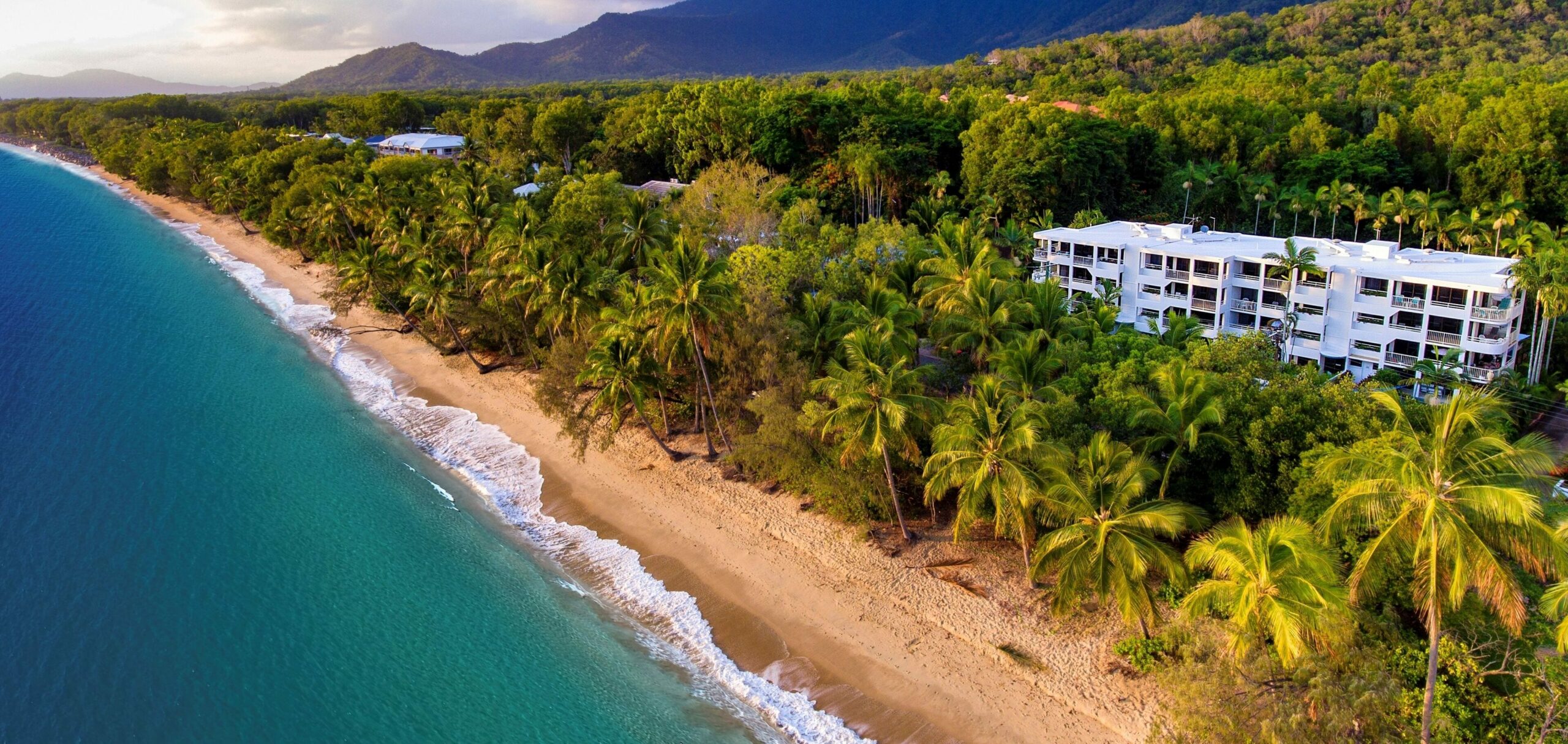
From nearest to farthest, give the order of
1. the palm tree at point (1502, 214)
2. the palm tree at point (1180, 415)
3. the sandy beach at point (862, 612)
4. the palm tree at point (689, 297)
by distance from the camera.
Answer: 1. the sandy beach at point (862, 612)
2. the palm tree at point (1180, 415)
3. the palm tree at point (689, 297)
4. the palm tree at point (1502, 214)

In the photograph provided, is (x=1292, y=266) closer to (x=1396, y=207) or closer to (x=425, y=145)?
(x=1396, y=207)

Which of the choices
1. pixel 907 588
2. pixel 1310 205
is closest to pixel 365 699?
pixel 907 588

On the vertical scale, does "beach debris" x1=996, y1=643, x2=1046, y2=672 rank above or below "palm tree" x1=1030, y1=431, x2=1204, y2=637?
below

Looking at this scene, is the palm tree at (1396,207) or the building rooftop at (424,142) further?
the building rooftop at (424,142)

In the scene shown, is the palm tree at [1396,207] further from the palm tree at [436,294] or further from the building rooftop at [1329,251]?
the palm tree at [436,294]

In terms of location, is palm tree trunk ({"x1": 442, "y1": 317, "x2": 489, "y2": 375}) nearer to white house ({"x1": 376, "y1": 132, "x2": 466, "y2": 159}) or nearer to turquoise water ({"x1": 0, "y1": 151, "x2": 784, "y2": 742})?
turquoise water ({"x1": 0, "y1": 151, "x2": 784, "y2": 742})

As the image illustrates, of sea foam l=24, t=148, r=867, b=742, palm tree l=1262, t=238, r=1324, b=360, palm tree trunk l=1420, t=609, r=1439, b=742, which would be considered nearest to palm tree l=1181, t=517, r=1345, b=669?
palm tree trunk l=1420, t=609, r=1439, b=742

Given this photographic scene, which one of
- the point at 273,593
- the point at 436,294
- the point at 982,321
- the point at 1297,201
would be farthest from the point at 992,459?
the point at 1297,201

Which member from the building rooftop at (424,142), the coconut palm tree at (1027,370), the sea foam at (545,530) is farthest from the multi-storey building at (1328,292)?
the building rooftop at (424,142)
